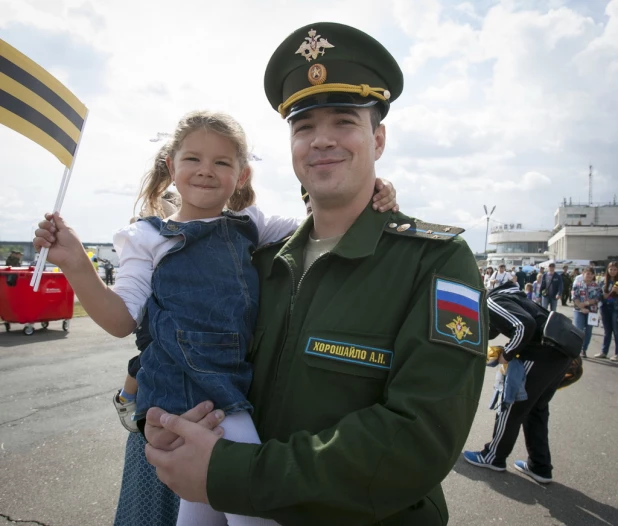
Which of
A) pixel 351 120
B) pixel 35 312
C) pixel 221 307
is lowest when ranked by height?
pixel 35 312

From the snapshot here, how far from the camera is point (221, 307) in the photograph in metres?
1.73

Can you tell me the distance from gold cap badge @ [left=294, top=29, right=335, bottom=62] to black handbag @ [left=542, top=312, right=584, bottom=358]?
3398mm

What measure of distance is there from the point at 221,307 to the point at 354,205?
676mm

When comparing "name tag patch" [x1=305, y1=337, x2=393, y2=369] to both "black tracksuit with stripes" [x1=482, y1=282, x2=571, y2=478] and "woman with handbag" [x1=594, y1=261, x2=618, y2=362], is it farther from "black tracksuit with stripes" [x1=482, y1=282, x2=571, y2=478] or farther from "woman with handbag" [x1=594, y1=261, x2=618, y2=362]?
"woman with handbag" [x1=594, y1=261, x2=618, y2=362]

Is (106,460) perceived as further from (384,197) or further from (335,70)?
(335,70)

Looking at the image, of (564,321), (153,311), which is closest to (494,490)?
(564,321)

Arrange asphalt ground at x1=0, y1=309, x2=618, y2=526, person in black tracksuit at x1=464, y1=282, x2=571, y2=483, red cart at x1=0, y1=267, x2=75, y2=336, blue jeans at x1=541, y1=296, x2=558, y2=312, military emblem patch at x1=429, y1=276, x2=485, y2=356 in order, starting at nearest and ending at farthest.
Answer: military emblem patch at x1=429, y1=276, x2=485, y2=356 → asphalt ground at x1=0, y1=309, x2=618, y2=526 → person in black tracksuit at x1=464, y1=282, x2=571, y2=483 → red cart at x1=0, y1=267, x2=75, y2=336 → blue jeans at x1=541, y1=296, x2=558, y2=312

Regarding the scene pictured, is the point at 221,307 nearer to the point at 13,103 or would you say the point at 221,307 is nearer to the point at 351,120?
the point at 351,120

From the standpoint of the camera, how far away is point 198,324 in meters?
1.68

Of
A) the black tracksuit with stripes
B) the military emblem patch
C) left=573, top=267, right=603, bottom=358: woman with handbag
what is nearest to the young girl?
the military emblem patch

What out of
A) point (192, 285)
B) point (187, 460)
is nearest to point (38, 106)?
point (192, 285)

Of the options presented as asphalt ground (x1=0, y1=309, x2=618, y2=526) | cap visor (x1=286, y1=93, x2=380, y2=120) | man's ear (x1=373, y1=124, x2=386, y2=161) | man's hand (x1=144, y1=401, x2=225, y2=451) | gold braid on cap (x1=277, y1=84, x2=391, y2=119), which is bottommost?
asphalt ground (x1=0, y1=309, x2=618, y2=526)

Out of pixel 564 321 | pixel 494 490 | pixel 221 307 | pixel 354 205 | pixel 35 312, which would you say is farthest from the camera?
pixel 35 312

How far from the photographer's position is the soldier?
12492 millimetres
